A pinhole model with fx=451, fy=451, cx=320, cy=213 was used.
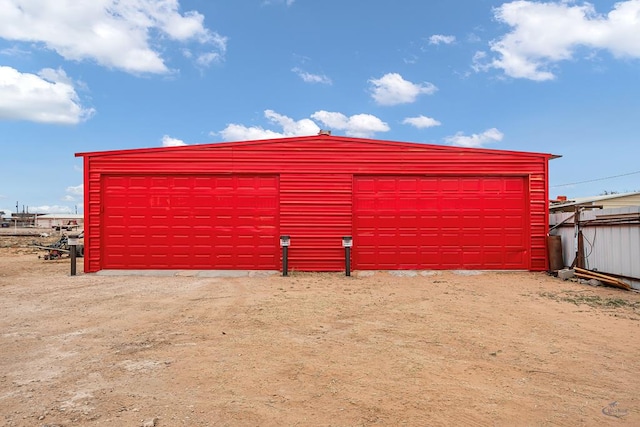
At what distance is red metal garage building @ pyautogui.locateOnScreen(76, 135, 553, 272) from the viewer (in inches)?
509

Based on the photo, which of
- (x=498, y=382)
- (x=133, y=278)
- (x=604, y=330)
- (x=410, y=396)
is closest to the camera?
(x=410, y=396)

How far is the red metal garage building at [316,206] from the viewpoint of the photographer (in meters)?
12.9

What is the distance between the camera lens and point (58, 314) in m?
7.15

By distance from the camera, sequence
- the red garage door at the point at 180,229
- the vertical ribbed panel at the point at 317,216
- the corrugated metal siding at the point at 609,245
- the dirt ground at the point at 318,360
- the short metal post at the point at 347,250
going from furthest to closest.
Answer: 1. the vertical ribbed panel at the point at 317,216
2. the red garage door at the point at 180,229
3. the short metal post at the point at 347,250
4. the corrugated metal siding at the point at 609,245
5. the dirt ground at the point at 318,360

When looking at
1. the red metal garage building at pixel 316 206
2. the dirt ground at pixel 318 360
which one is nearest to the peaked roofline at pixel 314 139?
the red metal garage building at pixel 316 206

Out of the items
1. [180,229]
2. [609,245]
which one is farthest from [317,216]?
[609,245]

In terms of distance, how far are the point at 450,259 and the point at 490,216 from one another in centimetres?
172

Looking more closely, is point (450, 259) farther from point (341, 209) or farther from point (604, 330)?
→ point (604, 330)

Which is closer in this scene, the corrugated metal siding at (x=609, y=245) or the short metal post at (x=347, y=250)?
the corrugated metal siding at (x=609, y=245)

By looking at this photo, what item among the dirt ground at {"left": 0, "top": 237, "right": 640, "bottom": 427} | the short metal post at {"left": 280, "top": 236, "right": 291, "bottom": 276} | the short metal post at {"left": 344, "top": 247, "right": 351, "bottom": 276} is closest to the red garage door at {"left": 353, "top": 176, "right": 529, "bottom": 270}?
the short metal post at {"left": 344, "top": 247, "right": 351, "bottom": 276}

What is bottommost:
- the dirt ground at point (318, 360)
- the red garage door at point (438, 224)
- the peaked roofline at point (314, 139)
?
the dirt ground at point (318, 360)

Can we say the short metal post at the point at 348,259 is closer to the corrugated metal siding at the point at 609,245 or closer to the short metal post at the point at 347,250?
the short metal post at the point at 347,250

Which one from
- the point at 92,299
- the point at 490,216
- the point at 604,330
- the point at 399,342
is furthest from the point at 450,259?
the point at 92,299

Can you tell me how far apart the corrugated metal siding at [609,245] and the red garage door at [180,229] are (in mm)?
8268
